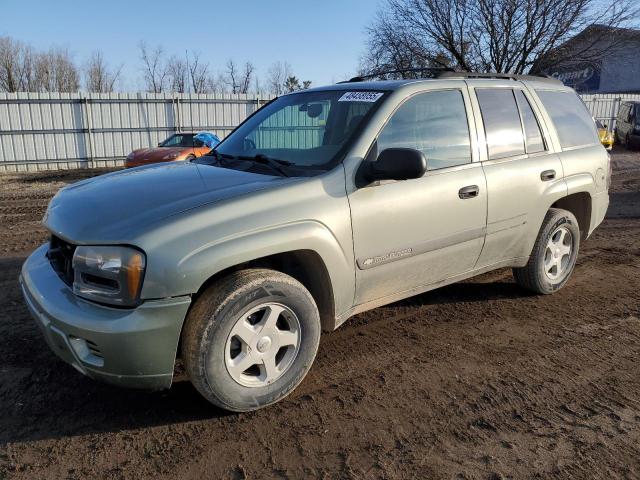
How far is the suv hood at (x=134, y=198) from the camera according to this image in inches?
106

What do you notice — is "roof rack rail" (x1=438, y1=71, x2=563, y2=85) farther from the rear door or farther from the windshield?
the windshield

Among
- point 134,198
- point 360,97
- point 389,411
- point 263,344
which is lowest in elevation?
point 389,411

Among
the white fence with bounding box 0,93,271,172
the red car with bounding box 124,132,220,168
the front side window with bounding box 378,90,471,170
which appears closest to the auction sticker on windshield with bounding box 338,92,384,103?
the front side window with bounding box 378,90,471,170

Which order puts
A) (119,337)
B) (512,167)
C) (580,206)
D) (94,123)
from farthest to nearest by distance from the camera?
1. (94,123)
2. (580,206)
3. (512,167)
4. (119,337)

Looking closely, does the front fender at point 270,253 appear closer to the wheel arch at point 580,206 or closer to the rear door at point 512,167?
the rear door at point 512,167

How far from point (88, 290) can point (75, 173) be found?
17082 mm

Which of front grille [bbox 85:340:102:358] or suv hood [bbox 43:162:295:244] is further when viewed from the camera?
suv hood [bbox 43:162:295:244]

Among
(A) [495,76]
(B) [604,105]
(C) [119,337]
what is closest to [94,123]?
(A) [495,76]

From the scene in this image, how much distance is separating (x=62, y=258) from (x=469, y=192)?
273 cm

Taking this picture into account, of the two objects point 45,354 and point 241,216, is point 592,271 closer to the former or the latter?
point 241,216

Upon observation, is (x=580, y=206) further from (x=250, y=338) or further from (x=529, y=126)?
(x=250, y=338)

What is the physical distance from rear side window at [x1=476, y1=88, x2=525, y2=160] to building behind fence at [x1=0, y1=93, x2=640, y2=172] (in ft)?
62.3

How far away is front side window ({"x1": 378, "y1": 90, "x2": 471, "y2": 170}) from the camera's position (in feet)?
11.5

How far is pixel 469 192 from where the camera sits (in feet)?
12.2
